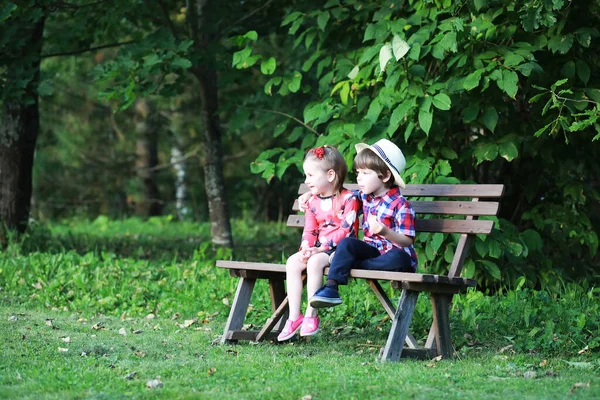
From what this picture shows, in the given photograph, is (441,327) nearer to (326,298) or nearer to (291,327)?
(326,298)

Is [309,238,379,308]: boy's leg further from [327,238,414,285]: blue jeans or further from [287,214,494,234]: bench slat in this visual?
[287,214,494,234]: bench slat

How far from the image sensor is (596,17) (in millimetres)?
6332

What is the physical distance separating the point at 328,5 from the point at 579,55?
204 centimetres

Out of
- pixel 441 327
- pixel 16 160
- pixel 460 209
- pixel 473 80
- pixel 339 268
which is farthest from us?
pixel 16 160

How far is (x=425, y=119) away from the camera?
228 inches

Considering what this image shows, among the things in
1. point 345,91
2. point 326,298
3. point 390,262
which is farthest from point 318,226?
point 345,91

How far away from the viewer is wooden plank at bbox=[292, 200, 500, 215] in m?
5.03

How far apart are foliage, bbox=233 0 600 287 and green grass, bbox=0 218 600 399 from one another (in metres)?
0.55

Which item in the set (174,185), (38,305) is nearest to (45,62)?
(174,185)

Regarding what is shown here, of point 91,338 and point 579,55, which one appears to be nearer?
point 91,338

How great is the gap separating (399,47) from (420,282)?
1790 millimetres

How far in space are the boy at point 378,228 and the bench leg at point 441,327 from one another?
0.84ft

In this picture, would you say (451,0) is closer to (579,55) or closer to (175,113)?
(579,55)

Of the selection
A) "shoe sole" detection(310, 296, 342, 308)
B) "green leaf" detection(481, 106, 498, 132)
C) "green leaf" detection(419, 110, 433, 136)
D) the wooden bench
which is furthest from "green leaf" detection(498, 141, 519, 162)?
"shoe sole" detection(310, 296, 342, 308)
